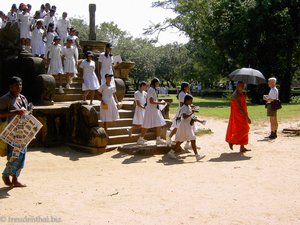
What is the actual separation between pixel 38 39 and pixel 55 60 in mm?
1692

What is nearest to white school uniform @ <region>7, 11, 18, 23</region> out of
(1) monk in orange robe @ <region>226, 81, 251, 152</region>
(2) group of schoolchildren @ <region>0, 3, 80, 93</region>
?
(2) group of schoolchildren @ <region>0, 3, 80, 93</region>

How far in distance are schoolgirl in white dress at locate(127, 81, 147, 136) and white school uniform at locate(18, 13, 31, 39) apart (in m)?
5.72

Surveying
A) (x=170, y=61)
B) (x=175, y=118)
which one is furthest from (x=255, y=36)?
(x=170, y=61)

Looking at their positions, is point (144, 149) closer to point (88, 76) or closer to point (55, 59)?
point (88, 76)

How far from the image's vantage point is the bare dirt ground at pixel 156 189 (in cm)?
436

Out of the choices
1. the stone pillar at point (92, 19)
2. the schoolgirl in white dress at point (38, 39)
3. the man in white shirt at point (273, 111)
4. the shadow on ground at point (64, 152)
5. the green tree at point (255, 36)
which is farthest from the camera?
the green tree at point (255, 36)

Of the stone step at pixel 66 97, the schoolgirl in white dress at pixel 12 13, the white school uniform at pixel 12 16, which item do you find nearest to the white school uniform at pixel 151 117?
the stone step at pixel 66 97

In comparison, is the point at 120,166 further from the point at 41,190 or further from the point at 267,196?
the point at 267,196

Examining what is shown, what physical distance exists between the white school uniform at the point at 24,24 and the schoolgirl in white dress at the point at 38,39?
47 centimetres

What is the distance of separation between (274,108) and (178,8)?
69.5ft

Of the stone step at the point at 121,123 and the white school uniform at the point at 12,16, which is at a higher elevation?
the white school uniform at the point at 12,16

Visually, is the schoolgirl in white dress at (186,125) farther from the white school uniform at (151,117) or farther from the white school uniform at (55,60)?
the white school uniform at (55,60)

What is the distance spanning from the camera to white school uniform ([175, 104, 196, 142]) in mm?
7922

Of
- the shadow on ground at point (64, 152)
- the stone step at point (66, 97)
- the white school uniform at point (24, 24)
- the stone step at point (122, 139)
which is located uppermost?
the white school uniform at point (24, 24)
